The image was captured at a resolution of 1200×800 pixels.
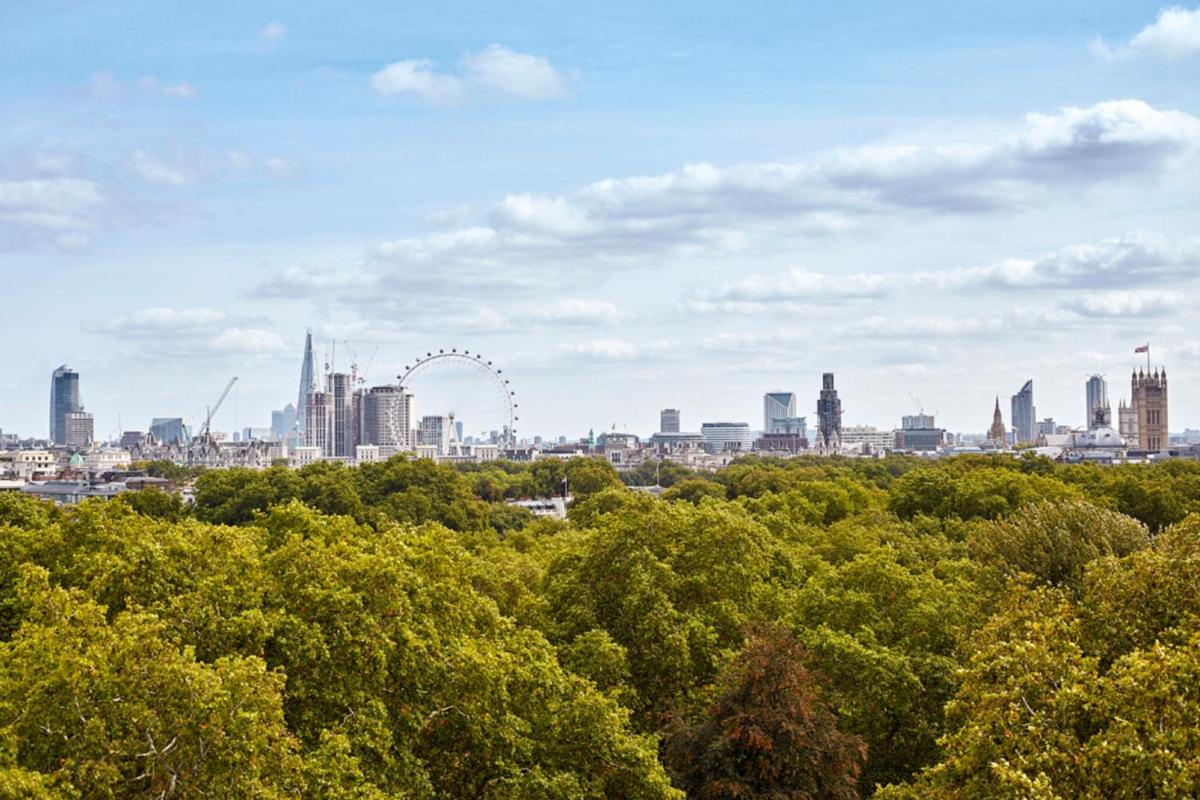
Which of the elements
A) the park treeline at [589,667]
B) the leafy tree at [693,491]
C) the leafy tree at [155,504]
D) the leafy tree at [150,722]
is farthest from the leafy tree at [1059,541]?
the leafy tree at [693,491]

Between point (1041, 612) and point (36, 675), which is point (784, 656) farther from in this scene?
point (36, 675)

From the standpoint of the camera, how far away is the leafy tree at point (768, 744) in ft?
97.7

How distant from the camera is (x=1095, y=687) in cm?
2219

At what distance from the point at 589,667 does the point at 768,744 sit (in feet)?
21.3

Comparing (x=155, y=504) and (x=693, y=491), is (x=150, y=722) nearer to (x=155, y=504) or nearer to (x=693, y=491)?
(x=155, y=504)

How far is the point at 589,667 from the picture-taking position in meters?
34.2

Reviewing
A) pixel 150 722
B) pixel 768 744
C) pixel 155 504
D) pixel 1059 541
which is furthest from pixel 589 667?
pixel 155 504

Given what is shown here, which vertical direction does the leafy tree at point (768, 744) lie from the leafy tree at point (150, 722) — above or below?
below

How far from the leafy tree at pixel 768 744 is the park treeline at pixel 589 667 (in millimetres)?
73

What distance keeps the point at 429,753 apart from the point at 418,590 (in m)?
4.11

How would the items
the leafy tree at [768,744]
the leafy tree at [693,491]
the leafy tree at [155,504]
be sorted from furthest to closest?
the leafy tree at [693,491], the leafy tree at [155,504], the leafy tree at [768,744]

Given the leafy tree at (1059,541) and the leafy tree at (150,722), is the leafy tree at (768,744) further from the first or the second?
the leafy tree at (1059,541)

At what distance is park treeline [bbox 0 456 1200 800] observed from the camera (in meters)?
21.6

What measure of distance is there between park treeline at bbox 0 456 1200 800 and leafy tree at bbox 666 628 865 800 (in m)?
0.07
